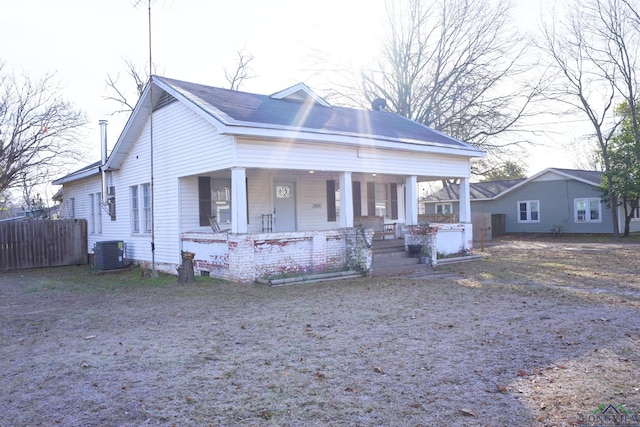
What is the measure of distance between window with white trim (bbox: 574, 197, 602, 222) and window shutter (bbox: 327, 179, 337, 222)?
1818 centimetres

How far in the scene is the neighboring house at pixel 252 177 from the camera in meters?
11.3

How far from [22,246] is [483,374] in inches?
669

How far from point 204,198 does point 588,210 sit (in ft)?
74.9

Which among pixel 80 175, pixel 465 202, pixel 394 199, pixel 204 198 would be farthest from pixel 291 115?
pixel 80 175

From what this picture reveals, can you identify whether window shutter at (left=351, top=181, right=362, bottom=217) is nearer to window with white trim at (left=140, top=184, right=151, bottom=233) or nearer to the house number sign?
the house number sign

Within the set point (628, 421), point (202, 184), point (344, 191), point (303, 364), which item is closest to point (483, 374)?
point (628, 421)

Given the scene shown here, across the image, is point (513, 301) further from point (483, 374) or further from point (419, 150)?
point (419, 150)

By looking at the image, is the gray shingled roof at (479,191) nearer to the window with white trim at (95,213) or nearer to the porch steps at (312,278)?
the porch steps at (312,278)

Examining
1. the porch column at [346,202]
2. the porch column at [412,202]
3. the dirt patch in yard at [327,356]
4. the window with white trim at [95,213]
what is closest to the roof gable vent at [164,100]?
the porch column at [346,202]

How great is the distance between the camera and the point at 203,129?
12031mm

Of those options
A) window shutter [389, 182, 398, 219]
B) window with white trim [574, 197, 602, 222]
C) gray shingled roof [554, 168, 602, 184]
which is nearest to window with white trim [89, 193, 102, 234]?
window shutter [389, 182, 398, 219]

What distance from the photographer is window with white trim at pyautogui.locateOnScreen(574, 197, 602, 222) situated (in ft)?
88.9

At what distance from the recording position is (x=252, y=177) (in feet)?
46.4

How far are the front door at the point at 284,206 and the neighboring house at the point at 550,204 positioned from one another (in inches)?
748
